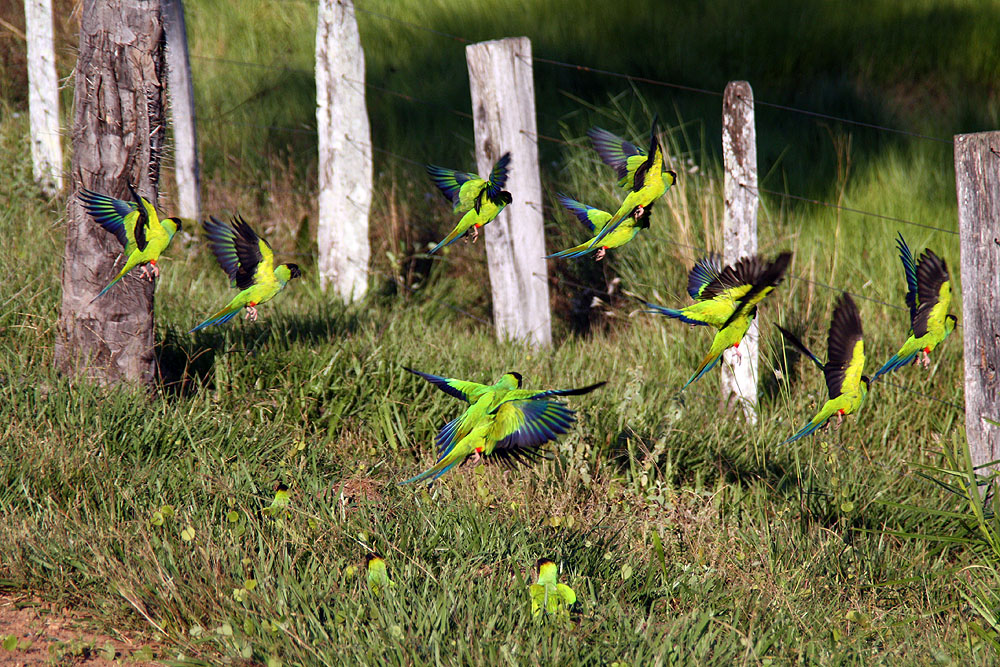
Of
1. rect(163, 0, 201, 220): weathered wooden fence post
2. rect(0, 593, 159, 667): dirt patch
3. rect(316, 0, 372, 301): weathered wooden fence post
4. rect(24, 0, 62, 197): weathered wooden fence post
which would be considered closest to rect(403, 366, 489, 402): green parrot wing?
rect(0, 593, 159, 667): dirt patch

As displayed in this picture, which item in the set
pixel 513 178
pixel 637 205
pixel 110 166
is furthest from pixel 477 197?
pixel 513 178

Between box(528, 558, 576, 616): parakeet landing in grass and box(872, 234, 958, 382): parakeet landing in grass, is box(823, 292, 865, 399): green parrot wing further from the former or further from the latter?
box(528, 558, 576, 616): parakeet landing in grass

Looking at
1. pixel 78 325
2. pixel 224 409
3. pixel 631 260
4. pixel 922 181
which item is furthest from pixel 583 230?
pixel 78 325

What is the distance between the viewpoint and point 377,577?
107 inches

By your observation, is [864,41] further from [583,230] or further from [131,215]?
[131,215]

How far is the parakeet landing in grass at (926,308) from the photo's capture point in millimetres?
2264

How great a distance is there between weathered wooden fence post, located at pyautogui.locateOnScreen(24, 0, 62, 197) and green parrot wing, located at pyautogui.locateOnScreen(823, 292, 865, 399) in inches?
262

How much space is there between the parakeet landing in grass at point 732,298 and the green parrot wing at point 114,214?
1860 mm

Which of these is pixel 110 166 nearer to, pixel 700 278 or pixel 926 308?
pixel 700 278

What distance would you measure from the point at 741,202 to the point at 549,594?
8.47ft

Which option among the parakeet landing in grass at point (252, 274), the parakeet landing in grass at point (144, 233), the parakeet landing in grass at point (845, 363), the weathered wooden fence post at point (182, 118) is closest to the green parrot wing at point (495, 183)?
the parakeet landing in grass at point (252, 274)

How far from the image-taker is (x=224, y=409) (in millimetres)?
4031

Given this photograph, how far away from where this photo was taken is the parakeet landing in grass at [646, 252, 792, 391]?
5.73 ft

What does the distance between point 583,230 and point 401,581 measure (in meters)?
3.52
